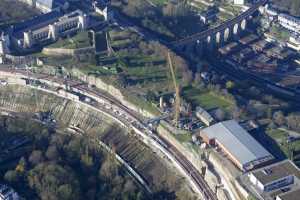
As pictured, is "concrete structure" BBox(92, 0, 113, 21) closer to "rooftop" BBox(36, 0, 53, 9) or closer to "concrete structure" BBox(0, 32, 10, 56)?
"rooftop" BBox(36, 0, 53, 9)

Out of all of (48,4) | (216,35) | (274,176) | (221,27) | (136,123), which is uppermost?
(48,4)

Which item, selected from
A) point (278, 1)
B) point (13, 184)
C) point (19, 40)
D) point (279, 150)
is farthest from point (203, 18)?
point (13, 184)

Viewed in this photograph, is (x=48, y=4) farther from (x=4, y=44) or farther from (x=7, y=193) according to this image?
(x=7, y=193)

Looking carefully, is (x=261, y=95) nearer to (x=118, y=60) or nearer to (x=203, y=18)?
(x=118, y=60)

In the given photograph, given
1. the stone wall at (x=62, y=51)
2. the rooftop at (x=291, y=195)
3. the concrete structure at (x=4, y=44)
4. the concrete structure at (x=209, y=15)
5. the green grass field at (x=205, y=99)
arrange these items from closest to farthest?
1. the rooftop at (x=291, y=195)
2. the green grass field at (x=205, y=99)
3. the concrete structure at (x=4, y=44)
4. the stone wall at (x=62, y=51)
5. the concrete structure at (x=209, y=15)

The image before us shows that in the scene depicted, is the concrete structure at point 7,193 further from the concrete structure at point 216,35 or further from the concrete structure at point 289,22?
the concrete structure at point 289,22

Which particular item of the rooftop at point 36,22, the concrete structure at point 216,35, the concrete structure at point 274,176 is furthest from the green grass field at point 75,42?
the concrete structure at point 274,176

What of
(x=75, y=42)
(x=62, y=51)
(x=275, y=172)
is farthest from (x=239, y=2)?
(x=275, y=172)
